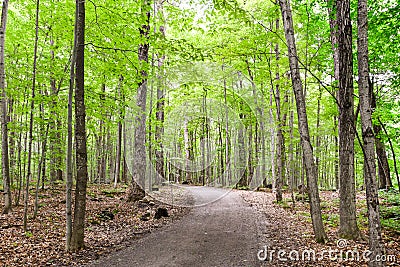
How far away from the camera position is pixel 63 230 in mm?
7875

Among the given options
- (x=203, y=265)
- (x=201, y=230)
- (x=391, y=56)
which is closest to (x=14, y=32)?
(x=201, y=230)

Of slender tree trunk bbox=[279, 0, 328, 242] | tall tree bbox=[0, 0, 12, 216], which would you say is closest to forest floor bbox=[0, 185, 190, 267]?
tall tree bbox=[0, 0, 12, 216]

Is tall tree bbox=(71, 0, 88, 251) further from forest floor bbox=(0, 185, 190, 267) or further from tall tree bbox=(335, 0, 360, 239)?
tall tree bbox=(335, 0, 360, 239)

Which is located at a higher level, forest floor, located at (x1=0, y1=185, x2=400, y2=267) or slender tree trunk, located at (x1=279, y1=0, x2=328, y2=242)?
slender tree trunk, located at (x1=279, y1=0, x2=328, y2=242)

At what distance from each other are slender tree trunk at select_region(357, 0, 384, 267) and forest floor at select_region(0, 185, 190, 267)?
514 cm

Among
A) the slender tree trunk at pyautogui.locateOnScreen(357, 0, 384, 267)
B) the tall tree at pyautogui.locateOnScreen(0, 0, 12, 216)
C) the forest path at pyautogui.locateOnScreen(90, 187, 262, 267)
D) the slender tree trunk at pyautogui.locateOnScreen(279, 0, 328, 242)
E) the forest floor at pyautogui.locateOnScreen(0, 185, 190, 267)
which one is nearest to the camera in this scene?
the slender tree trunk at pyautogui.locateOnScreen(357, 0, 384, 267)

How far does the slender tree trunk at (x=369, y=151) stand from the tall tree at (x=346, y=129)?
2342 mm

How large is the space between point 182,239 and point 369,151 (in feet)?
16.1

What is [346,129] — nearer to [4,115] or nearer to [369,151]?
[369,151]

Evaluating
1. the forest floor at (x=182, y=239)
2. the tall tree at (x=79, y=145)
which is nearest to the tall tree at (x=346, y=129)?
the forest floor at (x=182, y=239)

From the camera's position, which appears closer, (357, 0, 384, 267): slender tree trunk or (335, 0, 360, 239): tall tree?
(357, 0, 384, 267): slender tree trunk

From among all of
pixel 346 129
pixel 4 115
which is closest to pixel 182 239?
pixel 346 129

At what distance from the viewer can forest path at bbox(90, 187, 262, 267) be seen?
5543 millimetres

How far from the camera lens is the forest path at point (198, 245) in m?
5.54
